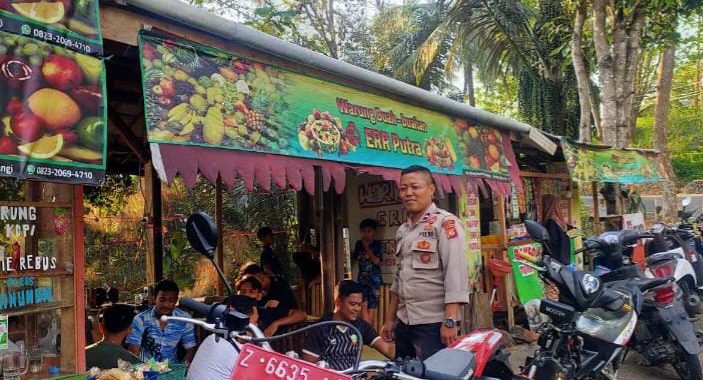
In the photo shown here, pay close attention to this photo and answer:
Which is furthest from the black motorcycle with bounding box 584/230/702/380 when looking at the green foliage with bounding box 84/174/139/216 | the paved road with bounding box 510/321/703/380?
the green foliage with bounding box 84/174/139/216

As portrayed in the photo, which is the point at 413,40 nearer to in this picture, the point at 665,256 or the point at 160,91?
the point at 665,256

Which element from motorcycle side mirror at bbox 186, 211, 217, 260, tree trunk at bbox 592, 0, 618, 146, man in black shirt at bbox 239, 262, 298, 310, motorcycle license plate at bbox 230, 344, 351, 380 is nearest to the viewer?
motorcycle license plate at bbox 230, 344, 351, 380

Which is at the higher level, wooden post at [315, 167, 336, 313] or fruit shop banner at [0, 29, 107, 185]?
fruit shop banner at [0, 29, 107, 185]

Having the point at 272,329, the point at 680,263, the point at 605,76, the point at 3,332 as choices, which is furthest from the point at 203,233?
the point at 605,76

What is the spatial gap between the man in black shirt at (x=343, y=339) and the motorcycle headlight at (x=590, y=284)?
1474mm

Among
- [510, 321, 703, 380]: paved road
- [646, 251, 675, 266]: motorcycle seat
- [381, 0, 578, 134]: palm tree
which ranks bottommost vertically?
[510, 321, 703, 380]: paved road

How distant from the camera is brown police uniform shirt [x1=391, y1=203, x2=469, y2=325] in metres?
3.56

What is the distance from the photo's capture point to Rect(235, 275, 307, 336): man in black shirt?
5.52 metres

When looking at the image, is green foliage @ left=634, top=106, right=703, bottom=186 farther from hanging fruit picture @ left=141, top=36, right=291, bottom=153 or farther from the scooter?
hanging fruit picture @ left=141, top=36, right=291, bottom=153

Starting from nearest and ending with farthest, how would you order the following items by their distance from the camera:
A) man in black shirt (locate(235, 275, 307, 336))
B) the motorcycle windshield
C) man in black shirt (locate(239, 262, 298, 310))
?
1. the motorcycle windshield
2. man in black shirt (locate(235, 275, 307, 336))
3. man in black shirt (locate(239, 262, 298, 310))

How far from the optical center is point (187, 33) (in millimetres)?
3631

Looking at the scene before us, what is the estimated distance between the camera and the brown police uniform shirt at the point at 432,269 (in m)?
3.56

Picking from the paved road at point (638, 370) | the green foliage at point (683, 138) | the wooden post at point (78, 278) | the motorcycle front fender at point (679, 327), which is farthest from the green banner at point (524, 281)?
the green foliage at point (683, 138)

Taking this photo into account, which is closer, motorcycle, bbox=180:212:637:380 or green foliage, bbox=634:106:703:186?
motorcycle, bbox=180:212:637:380
